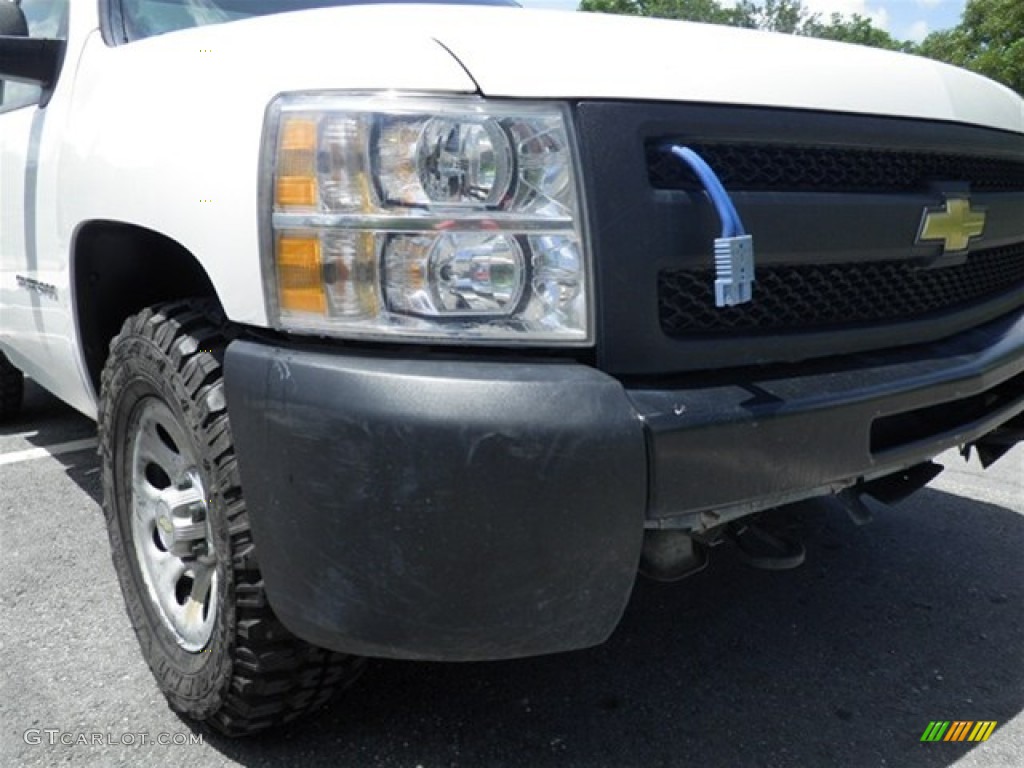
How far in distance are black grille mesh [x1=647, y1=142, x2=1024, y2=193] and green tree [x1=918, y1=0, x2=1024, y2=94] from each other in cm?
2424

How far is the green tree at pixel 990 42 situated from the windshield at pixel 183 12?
24.3 metres

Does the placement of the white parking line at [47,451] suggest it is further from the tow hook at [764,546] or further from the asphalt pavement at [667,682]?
the tow hook at [764,546]

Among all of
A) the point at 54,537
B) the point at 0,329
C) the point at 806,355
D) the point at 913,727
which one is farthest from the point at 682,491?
the point at 0,329

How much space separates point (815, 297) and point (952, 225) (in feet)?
1.44

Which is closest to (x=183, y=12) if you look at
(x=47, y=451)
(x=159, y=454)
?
(x=159, y=454)

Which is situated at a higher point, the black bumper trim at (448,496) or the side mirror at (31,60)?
the side mirror at (31,60)

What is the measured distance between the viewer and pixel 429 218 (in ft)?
4.72

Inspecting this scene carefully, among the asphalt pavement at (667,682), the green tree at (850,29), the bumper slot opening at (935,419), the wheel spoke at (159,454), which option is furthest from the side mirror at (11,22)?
the green tree at (850,29)

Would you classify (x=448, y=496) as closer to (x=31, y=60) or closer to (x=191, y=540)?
(x=191, y=540)

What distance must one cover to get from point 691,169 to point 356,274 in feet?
1.97

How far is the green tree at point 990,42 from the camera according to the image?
22.8 m

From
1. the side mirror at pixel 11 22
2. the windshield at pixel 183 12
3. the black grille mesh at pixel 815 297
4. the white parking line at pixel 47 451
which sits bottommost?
the white parking line at pixel 47 451

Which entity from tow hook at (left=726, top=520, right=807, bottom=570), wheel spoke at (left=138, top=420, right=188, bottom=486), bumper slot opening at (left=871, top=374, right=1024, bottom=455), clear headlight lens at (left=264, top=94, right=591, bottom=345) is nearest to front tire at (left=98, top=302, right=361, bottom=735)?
wheel spoke at (left=138, top=420, right=188, bottom=486)
